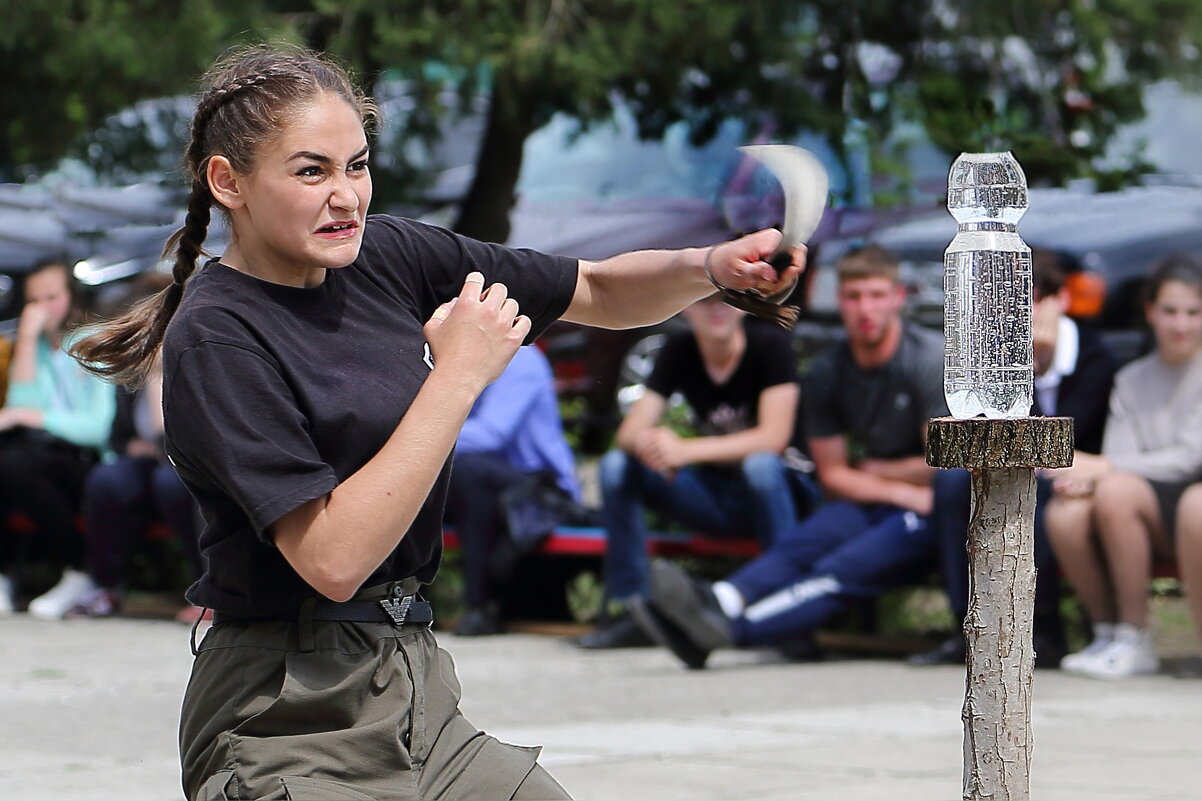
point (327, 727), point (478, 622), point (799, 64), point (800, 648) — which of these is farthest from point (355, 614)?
point (799, 64)

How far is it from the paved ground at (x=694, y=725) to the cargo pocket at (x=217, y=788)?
222 centimetres

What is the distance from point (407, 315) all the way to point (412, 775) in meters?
0.79

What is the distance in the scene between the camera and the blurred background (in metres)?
9.23

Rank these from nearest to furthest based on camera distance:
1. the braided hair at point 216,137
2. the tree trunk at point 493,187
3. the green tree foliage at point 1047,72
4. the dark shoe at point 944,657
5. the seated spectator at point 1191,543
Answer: the braided hair at point 216,137 → the seated spectator at point 1191,543 → the dark shoe at point 944,657 → the green tree foliage at point 1047,72 → the tree trunk at point 493,187

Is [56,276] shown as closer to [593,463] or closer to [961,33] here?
[593,463]

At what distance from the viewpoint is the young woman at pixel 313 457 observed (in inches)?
114

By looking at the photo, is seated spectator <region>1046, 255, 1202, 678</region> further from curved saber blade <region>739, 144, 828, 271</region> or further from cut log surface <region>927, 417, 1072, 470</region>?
curved saber blade <region>739, 144, 828, 271</region>

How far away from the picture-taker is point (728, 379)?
8641mm

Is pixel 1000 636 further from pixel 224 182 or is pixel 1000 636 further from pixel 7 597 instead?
pixel 7 597

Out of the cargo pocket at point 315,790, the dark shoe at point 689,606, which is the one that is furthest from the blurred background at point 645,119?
the cargo pocket at point 315,790

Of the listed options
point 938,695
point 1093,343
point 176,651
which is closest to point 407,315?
point 938,695

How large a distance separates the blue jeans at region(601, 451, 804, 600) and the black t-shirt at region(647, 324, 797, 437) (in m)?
0.23

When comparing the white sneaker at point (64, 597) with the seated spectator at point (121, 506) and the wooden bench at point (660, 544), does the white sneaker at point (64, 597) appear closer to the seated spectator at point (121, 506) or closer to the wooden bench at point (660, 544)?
the seated spectator at point (121, 506)

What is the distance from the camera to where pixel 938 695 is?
23.5 ft
